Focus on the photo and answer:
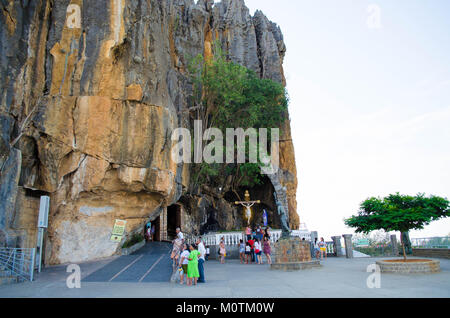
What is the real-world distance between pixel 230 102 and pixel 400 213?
681 inches

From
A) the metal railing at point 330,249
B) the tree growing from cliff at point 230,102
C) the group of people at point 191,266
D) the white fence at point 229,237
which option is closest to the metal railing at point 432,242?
the metal railing at point 330,249

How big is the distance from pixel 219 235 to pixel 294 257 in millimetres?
7334

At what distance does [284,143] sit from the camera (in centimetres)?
3344

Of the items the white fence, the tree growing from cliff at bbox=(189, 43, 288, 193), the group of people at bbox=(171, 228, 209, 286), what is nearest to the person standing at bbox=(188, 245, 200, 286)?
the group of people at bbox=(171, 228, 209, 286)

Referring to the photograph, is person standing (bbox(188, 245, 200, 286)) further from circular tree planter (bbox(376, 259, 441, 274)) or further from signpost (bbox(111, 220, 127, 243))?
signpost (bbox(111, 220, 127, 243))

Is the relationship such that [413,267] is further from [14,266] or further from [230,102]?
[230,102]

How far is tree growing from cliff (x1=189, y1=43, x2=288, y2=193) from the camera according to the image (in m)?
24.3

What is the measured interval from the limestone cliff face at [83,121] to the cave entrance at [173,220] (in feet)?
23.5

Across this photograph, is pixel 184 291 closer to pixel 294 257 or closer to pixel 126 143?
pixel 294 257

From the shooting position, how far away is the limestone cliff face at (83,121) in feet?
44.4

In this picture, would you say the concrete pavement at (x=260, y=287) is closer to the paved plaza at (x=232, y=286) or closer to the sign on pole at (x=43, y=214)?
the paved plaza at (x=232, y=286)

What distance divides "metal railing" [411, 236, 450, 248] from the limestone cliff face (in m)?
14.7

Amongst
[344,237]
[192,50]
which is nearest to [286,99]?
[192,50]
